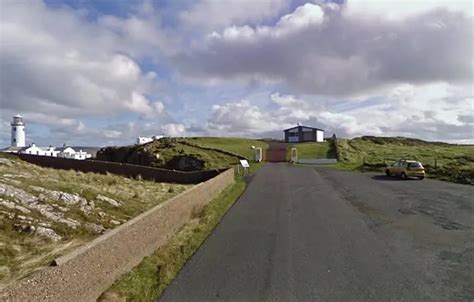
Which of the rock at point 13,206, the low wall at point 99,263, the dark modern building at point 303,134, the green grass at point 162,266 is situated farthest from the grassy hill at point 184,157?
the low wall at point 99,263

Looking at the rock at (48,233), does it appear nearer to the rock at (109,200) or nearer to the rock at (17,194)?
the rock at (17,194)

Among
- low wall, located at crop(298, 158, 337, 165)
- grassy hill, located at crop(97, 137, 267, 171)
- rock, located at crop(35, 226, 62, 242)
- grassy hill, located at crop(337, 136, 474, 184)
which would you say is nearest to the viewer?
rock, located at crop(35, 226, 62, 242)

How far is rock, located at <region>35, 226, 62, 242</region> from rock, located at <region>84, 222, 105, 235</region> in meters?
1.01

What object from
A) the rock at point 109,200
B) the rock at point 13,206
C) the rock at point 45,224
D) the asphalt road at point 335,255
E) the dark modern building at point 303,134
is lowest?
the asphalt road at point 335,255

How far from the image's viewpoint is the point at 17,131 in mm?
105312

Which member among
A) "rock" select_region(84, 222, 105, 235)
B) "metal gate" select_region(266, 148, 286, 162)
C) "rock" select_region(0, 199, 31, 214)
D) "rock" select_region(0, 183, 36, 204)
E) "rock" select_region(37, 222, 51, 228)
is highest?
"metal gate" select_region(266, 148, 286, 162)

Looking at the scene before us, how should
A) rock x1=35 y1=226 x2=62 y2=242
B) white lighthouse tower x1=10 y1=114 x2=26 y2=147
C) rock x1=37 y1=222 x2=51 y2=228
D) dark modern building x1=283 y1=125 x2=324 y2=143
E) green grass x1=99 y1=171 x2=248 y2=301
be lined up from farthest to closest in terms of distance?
white lighthouse tower x1=10 y1=114 x2=26 y2=147 < dark modern building x1=283 y1=125 x2=324 y2=143 < rock x1=37 y1=222 x2=51 y2=228 < rock x1=35 y1=226 x2=62 y2=242 < green grass x1=99 y1=171 x2=248 y2=301

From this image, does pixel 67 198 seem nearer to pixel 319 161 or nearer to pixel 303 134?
pixel 319 161

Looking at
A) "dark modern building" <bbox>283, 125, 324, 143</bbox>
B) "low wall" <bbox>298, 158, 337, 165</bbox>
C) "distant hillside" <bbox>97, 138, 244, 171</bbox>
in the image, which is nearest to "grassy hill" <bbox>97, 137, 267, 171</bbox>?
"distant hillside" <bbox>97, 138, 244, 171</bbox>

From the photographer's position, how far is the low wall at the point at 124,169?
98.6 ft

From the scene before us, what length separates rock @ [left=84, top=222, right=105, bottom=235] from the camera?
11.6 m

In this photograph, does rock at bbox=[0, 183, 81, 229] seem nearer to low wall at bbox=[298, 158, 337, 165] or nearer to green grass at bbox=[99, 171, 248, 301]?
green grass at bbox=[99, 171, 248, 301]

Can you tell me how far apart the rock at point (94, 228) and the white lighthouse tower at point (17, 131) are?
105m

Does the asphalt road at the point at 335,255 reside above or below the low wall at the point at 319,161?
below
